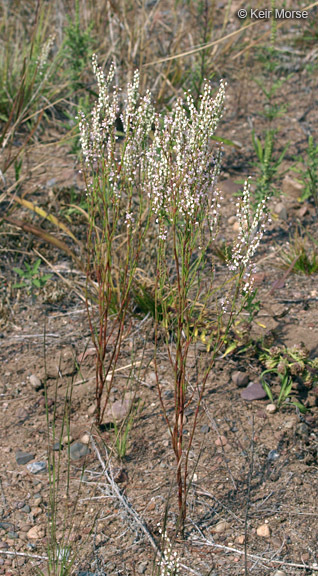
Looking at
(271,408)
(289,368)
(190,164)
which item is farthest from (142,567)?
(190,164)

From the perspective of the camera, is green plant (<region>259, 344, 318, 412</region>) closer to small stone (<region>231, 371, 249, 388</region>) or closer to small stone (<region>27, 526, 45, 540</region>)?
small stone (<region>231, 371, 249, 388</region>)

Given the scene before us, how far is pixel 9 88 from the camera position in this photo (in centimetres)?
460

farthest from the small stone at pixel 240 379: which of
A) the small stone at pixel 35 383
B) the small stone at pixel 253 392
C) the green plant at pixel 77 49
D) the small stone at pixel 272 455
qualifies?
the green plant at pixel 77 49

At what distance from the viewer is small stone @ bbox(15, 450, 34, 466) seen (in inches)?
102

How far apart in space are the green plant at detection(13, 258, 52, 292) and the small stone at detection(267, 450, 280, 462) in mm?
1513

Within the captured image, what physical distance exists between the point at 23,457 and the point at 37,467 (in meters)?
0.09

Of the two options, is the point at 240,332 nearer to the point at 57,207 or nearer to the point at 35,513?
the point at 35,513

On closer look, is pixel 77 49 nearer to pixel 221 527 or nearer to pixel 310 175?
pixel 310 175

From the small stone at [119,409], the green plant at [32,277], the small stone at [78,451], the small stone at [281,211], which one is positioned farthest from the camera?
the small stone at [281,211]

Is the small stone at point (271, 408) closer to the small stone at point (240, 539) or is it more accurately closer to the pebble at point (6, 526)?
the small stone at point (240, 539)

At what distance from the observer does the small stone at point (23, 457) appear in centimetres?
260

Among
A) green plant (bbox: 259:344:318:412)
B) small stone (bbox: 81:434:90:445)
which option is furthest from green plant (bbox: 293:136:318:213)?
small stone (bbox: 81:434:90:445)

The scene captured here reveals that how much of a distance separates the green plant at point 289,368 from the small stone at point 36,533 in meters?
1.08

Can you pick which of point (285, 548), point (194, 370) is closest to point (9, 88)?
point (194, 370)
